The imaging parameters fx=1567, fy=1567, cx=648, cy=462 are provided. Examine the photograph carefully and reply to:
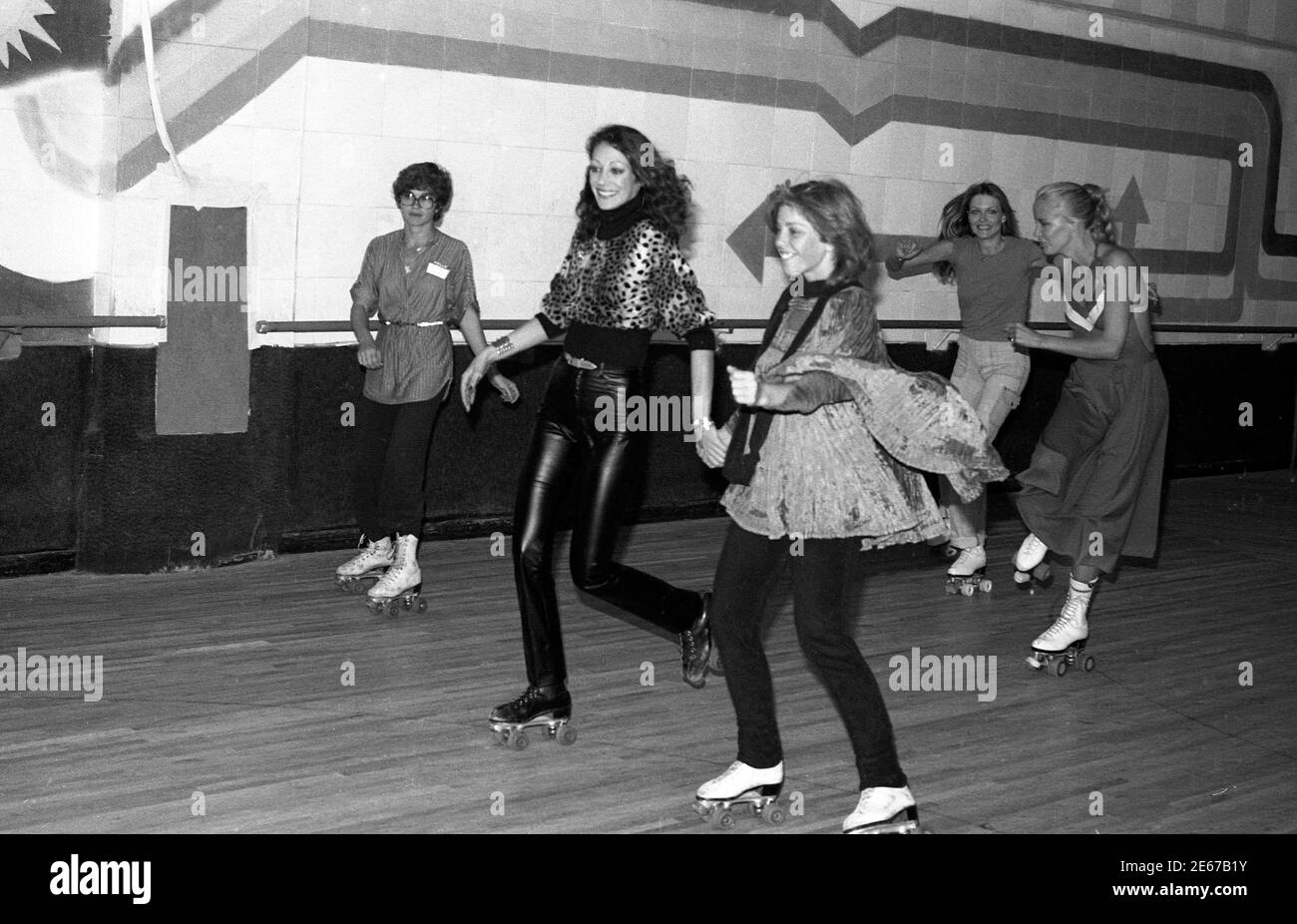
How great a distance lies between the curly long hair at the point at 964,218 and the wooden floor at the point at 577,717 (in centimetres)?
129

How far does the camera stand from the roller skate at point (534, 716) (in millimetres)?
3691

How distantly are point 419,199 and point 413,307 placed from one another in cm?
36

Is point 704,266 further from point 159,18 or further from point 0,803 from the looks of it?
point 0,803

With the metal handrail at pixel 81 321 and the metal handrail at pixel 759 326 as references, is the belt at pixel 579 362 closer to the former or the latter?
the metal handrail at pixel 759 326

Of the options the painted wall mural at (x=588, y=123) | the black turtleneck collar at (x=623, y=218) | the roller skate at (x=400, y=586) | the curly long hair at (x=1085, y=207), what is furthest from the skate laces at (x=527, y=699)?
the painted wall mural at (x=588, y=123)

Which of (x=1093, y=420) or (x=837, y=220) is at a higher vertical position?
(x=837, y=220)

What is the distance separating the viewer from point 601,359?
3705 mm

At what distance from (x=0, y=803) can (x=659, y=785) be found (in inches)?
54.1

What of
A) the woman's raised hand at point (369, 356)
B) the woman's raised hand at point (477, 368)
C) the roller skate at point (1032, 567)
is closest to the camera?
the woman's raised hand at point (477, 368)

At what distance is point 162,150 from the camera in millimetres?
5383

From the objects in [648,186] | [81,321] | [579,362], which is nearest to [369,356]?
[81,321]

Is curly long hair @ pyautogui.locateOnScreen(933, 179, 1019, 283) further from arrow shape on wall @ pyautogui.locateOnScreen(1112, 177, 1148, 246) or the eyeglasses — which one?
arrow shape on wall @ pyautogui.locateOnScreen(1112, 177, 1148, 246)

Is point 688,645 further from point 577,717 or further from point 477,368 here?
point 477,368
